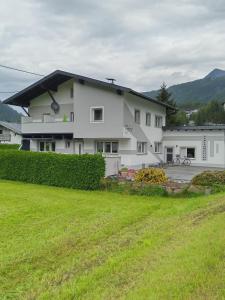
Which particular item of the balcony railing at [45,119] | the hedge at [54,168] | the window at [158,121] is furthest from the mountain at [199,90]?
the hedge at [54,168]

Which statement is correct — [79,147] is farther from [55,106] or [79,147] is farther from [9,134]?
[9,134]

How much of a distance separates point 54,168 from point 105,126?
10.6 m

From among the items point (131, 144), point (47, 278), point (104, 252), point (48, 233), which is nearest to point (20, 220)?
point (48, 233)

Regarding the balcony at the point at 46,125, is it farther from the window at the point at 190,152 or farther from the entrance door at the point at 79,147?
the window at the point at 190,152

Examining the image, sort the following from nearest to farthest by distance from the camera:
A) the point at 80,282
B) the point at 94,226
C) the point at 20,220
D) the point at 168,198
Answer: the point at 80,282 < the point at 94,226 < the point at 20,220 < the point at 168,198

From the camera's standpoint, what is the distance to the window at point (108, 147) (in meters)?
28.3

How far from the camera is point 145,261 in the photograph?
5.95m

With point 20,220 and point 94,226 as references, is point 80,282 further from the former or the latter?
point 20,220

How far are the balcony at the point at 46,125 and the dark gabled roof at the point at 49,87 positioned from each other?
6.08 feet

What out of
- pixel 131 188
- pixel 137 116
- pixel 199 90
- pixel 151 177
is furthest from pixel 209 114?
pixel 199 90

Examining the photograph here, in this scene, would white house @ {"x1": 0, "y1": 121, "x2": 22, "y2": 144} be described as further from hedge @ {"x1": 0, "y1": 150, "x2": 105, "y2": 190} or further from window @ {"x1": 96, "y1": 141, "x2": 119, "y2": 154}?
hedge @ {"x1": 0, "y1": 150, "x2": 105, "y2": 190}

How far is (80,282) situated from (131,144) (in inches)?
902

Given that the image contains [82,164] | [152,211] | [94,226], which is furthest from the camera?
[82,164]

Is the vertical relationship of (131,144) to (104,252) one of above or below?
above
